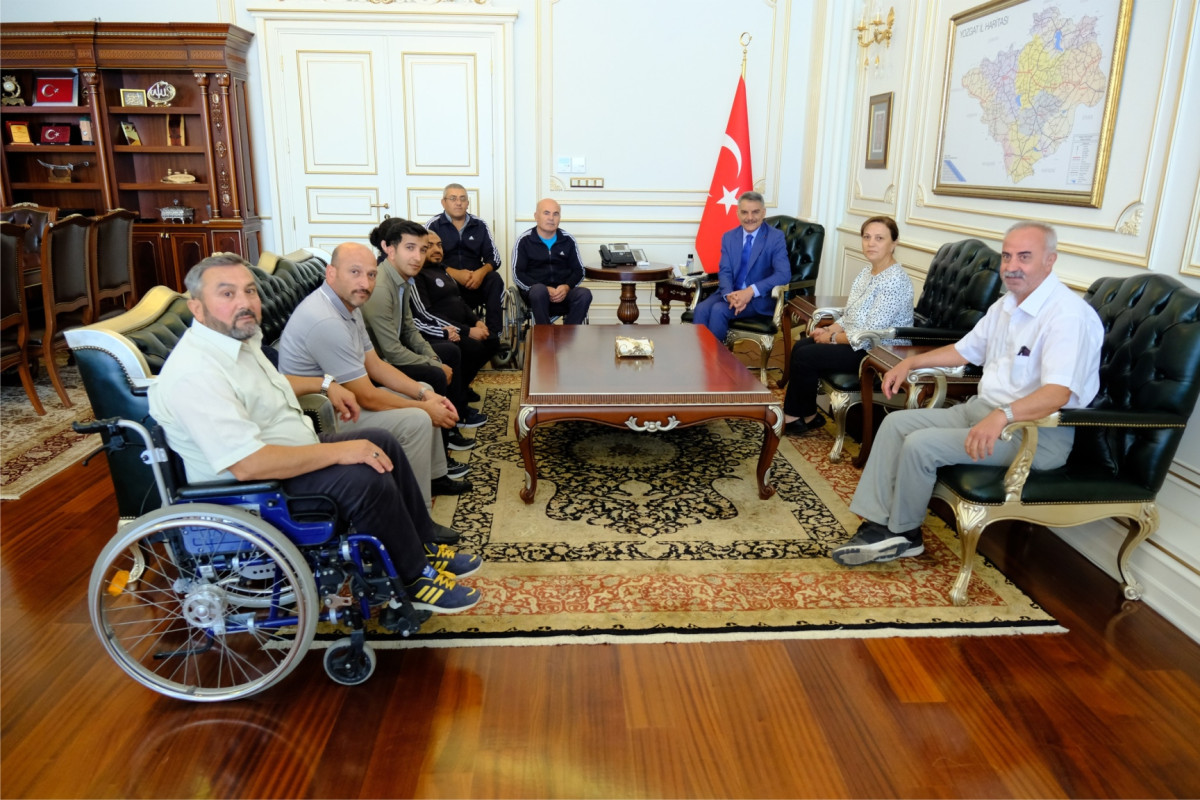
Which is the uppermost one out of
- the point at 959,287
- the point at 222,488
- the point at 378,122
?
the point at 378,122

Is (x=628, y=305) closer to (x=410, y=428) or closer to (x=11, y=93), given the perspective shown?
(x=410, y=428)

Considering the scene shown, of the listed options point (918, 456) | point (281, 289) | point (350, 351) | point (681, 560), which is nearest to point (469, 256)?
point (281, 289)

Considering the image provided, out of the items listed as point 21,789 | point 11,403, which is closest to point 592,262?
point 11,403

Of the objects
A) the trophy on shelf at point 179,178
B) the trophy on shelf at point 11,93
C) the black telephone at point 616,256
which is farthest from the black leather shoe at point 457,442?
the trophy on shelf at point 11,93

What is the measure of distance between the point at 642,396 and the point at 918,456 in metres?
1.05

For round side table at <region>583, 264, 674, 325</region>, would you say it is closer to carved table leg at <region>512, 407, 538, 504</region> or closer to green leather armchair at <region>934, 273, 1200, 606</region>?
carved table leg at <region>512, 407, 538, 504</region>

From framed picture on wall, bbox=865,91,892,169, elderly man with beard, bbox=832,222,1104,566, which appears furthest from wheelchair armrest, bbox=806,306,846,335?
framed picture on wall, bbox=865,91,892,169

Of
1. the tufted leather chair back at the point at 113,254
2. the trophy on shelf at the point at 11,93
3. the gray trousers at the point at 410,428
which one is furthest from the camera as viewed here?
the trophy on shelf at the point at 11,93

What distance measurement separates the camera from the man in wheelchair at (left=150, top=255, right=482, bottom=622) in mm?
1817

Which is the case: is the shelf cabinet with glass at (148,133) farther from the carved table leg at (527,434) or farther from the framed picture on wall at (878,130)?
the framed picture on wall at (878,130)

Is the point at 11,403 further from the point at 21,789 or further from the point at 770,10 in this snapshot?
the point at 770,10

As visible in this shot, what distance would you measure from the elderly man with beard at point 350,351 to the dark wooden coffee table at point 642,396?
1.38 feet

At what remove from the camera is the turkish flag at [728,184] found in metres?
5.59

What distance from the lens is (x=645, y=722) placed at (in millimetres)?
1931
